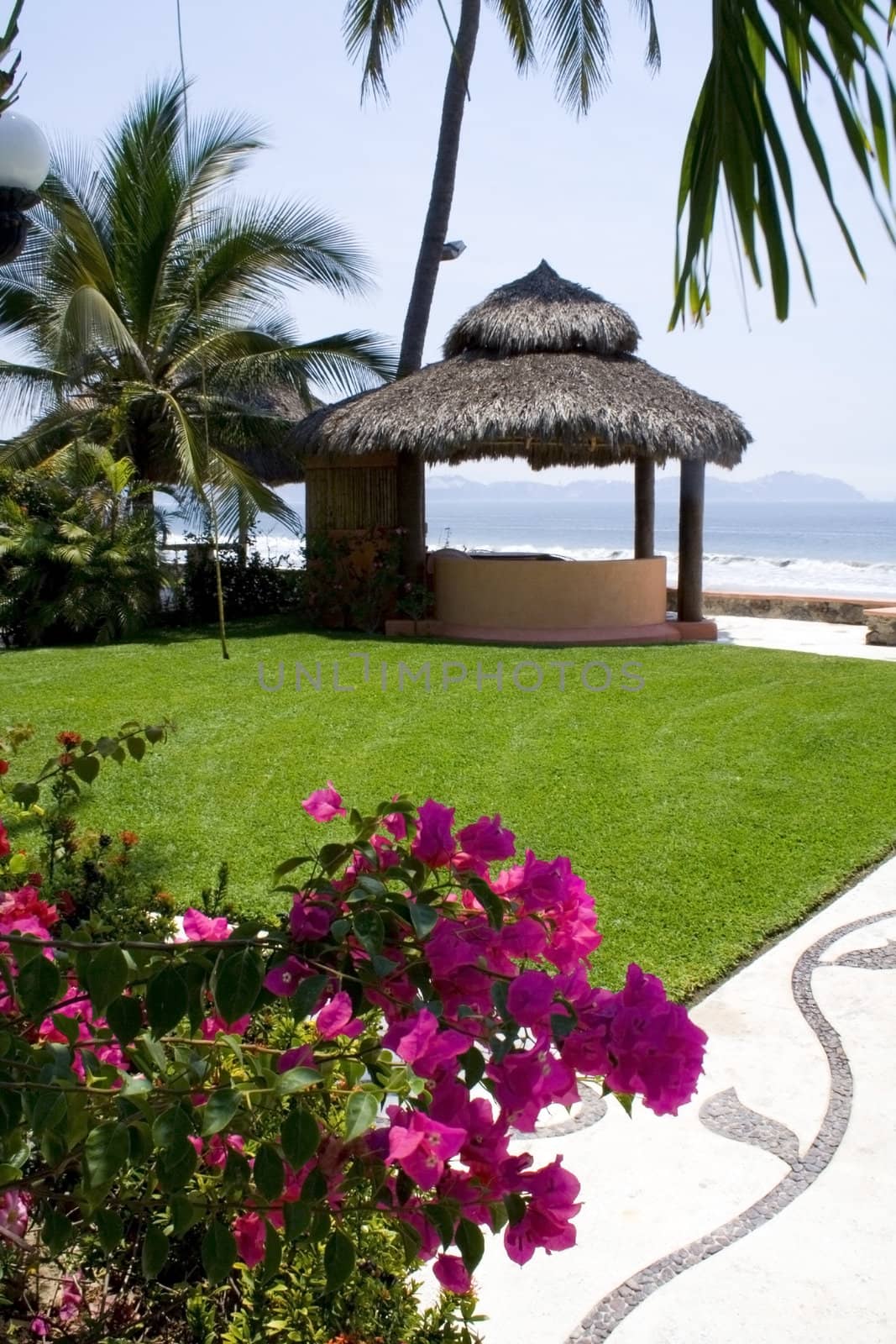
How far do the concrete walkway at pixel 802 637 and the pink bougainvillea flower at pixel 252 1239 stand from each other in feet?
32.1

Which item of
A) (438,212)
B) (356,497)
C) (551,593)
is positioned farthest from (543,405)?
(438,212)

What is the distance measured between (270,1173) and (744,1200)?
1.94 metres

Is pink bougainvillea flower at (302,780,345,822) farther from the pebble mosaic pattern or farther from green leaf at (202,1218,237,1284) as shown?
the pebble mosaic pattern

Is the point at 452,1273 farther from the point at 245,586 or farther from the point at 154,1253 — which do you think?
the point at 245,586

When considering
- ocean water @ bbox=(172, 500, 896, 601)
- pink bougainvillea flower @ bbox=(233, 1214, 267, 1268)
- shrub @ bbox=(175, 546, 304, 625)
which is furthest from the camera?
ocean water @ bbox=(172, 500, 896, 601)

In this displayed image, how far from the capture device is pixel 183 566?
14031 mm

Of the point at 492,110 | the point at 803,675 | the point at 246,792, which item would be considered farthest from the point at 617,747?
the point at 492,110

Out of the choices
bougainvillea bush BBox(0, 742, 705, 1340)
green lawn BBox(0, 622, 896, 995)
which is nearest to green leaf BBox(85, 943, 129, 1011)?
bougainvillea bush BBox(0, 742, 705, 1340)

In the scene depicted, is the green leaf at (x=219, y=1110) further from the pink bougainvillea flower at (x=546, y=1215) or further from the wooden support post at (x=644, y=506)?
the wooden support post at (x=644, y=506)

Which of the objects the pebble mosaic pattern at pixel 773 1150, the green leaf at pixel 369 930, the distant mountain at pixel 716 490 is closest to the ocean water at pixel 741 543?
the pebble mosaic pattern at pixel 773 1150

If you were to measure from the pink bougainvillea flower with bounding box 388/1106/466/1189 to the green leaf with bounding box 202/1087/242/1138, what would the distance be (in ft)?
0.46

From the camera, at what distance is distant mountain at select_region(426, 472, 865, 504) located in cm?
17250

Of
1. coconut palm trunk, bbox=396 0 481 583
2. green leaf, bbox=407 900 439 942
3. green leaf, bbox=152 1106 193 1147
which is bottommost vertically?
green leaf, bbox=152 1106 193 1147

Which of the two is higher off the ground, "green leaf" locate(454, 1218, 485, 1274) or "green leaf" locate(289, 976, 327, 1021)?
"green leaf" locate(289, 976, 327, 1021)
